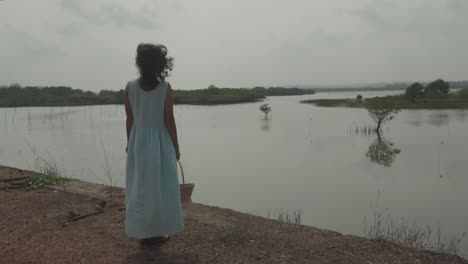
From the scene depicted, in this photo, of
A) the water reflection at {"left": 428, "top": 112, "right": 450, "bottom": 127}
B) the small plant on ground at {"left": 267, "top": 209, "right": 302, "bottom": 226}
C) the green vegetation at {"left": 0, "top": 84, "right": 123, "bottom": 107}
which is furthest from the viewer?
the green vegetation at {"left": 0, "top": 84, "right": 123, "bottom": 107}

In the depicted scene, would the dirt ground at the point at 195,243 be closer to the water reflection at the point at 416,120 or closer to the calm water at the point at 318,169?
the calm water at the point at 318,169

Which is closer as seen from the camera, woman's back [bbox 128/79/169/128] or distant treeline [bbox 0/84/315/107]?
woman's back [bbox 128/79/169/128]

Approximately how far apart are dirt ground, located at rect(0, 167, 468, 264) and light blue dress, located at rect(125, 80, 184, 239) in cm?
21

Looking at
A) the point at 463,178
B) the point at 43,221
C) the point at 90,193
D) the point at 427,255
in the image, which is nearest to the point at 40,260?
the point at 43,221

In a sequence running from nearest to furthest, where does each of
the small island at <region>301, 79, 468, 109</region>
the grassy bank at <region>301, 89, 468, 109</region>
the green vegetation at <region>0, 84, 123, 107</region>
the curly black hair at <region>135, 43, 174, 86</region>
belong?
1. the curly black hair at <region>135, 43, 174, 86</region>
2. the grassy bank at <region>301, 89, 468, 109</region>
3. the small island at <region>301, 79, 468, 109</region>
4. the green vegetation at <region>0, 84, 123, 107</region>

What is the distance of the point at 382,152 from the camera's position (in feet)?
34.0

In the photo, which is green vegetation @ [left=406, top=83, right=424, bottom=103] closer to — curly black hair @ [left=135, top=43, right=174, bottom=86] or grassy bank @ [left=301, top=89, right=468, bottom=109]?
grassy bank @ [left=301, top=89, right=468, bottom=109]

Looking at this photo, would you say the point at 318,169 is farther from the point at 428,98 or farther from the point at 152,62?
the point at 428,98

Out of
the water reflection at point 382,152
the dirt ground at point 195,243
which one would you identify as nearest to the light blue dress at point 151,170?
the dirt ground at point 195,243

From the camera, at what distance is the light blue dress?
2.29m

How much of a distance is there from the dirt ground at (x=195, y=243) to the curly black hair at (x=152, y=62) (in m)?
1.06

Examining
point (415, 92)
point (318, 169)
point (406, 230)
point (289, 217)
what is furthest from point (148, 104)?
point (415, 92)

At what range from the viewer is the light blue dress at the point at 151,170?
2.29 meters

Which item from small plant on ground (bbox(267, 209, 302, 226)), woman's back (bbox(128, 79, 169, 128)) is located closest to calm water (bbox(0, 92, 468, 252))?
small plant on ground (bbox(267, 209, 302, 226))
